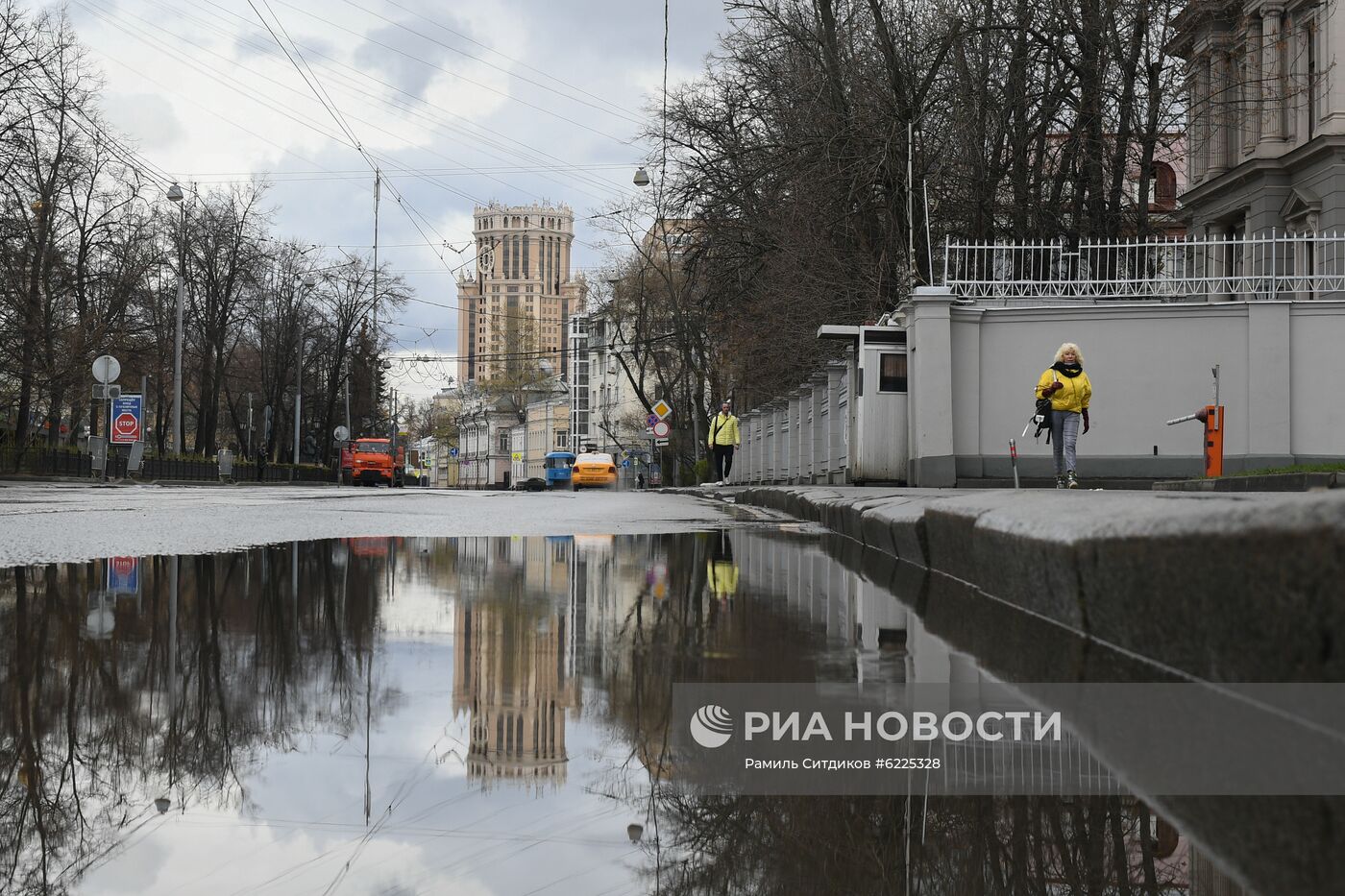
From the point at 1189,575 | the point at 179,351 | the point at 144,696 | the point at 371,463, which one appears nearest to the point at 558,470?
the point at 371,463

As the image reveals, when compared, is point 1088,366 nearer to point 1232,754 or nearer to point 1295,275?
point 1295,275

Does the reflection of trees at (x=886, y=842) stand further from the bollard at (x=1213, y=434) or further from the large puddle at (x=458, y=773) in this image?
the bollard at (x=1213, y=434)

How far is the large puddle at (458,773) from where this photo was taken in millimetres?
1664

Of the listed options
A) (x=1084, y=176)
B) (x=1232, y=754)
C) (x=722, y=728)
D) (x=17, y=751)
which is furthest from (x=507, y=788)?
(x=1084, y=176)

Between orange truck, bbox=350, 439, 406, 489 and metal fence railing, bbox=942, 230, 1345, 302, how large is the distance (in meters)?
46.0

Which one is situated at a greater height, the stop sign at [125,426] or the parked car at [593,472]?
the stop sign at [125,426]

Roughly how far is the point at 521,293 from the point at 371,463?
126 feet

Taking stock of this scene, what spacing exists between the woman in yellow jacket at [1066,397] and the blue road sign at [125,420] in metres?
25.5

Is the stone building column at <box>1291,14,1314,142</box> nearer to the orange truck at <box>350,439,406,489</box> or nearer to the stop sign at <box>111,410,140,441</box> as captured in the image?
the stop sign at <box>111,410,140,441</box>

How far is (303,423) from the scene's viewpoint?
77.1 meters

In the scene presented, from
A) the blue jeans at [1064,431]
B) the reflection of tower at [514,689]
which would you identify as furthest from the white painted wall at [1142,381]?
the reflection of tower at [514,689]

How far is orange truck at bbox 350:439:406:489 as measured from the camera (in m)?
60.3

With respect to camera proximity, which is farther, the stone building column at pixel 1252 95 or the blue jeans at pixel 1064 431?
the stone building column at pixel 1252 95

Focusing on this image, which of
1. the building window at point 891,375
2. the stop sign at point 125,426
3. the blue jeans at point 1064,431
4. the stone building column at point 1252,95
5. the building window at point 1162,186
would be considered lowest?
the blue jeans at point 1064,431
